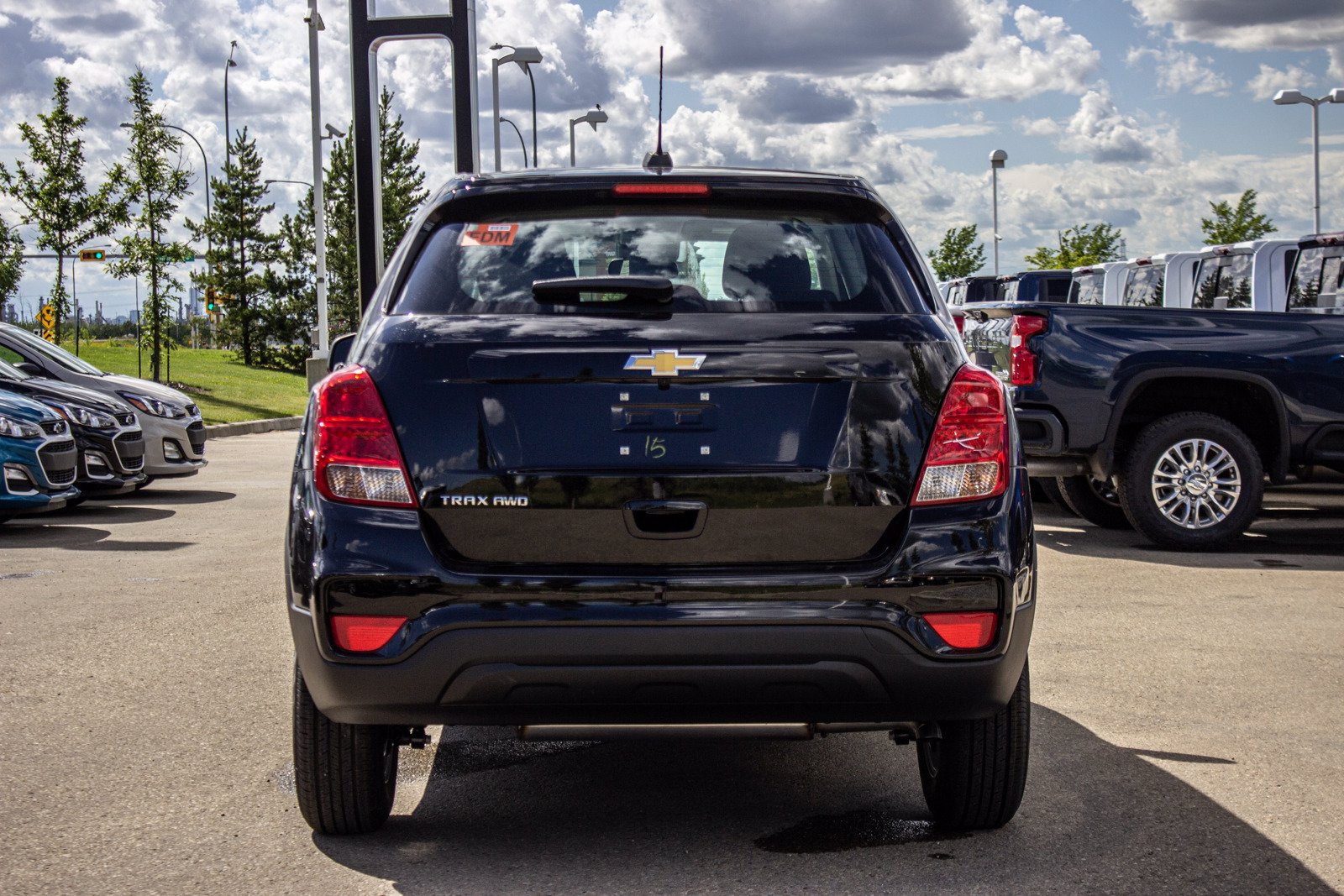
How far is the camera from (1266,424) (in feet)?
35.1

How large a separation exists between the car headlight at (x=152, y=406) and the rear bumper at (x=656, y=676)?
11.8 meters

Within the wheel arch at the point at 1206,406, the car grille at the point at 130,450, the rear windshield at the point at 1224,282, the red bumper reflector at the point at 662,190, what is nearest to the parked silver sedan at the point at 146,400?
the car grille at the point at 130,450

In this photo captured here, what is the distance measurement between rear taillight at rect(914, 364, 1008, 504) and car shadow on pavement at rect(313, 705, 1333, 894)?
970mm

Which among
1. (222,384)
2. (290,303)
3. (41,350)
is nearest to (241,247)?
(290,303)

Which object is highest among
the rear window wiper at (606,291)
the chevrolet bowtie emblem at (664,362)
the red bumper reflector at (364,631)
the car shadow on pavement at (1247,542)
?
the rear window wiper at (606,291)

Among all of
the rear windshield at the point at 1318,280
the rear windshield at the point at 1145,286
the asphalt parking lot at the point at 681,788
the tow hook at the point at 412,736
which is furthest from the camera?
the rear windshield at the point at 1145,286

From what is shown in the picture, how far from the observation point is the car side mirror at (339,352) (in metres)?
4.41

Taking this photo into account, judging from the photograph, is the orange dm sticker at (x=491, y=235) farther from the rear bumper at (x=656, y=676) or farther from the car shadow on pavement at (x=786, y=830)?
the car shadow on pavement at (x=786, y=830)

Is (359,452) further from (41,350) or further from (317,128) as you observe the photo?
(317,128)

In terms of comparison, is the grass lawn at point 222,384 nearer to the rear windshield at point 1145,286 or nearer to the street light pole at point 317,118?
the street light pole at point 317,118

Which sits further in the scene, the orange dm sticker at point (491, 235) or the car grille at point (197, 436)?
the car grille at point (197, 436)

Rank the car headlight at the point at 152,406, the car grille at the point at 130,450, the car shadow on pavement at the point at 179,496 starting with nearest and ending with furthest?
the car grille at the point at 130,450
the car shadow on pavement at the point at 179,496
the car headlight at the point at 152,406

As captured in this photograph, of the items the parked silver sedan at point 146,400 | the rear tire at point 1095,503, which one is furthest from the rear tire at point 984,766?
the parked silver sedan at point 146,400

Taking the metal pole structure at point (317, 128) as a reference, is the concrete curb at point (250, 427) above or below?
below
